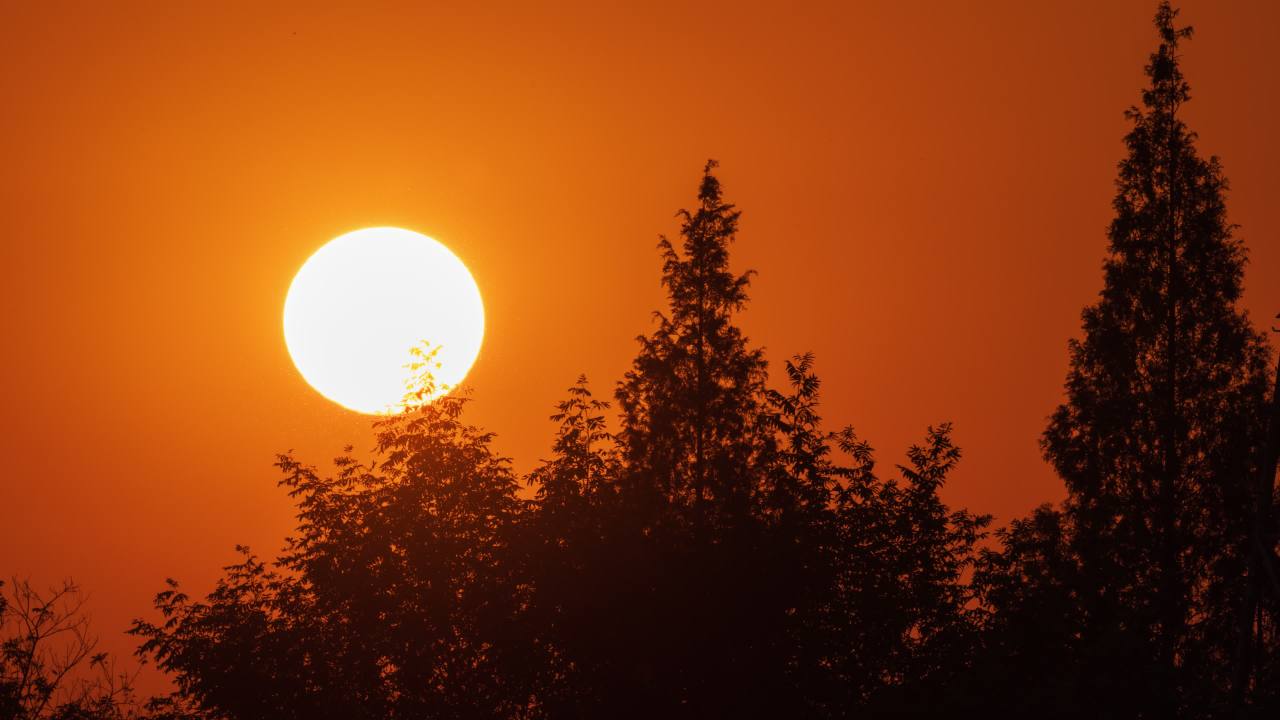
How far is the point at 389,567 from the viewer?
31531mm

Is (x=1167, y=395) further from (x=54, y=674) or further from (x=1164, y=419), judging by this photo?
(x=54, y=674)

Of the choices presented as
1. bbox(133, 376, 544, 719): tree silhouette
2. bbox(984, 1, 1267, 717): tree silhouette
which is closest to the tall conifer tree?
bbox(984, 1, 1267, 717): tree silhouette

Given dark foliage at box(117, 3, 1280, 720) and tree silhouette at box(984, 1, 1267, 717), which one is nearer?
dark foliage at box(117, 3, 1280, 720)

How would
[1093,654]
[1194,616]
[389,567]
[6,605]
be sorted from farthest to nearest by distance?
[6,605] → [1194,616] → [389,567] → [1093,654]

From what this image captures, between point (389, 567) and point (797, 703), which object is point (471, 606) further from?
point (797, 703)

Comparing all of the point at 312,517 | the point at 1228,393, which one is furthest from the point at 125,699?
the point at 1228,393

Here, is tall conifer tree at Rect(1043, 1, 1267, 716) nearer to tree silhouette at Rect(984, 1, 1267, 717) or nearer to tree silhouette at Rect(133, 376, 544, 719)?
tree silhouette at Rect(984, 1, 1267, 717)

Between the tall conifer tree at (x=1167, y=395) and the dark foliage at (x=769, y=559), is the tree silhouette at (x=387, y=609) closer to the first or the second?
the dark foliage at (x=769, y=559)

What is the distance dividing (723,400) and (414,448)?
8.65 metres

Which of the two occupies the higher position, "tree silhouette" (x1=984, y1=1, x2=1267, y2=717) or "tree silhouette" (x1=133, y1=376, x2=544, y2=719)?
"tree silhouette" (x1=984, y1=1, x2=1267, y2=717)

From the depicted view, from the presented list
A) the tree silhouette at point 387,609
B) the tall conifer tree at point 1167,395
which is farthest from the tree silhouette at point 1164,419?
the tree silhouette at point 387,609

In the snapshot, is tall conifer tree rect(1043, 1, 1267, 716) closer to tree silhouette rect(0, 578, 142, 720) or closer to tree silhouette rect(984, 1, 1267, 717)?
tree silhouette rect(984, 1, 1267, 717)

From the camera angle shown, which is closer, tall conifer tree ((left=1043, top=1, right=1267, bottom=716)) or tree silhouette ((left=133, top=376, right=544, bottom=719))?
tree silhouette ((left=133, top=376, right=544, bottom=719))

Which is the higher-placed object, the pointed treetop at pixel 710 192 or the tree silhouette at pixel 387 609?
the pointed treetop at pixel 710 192
